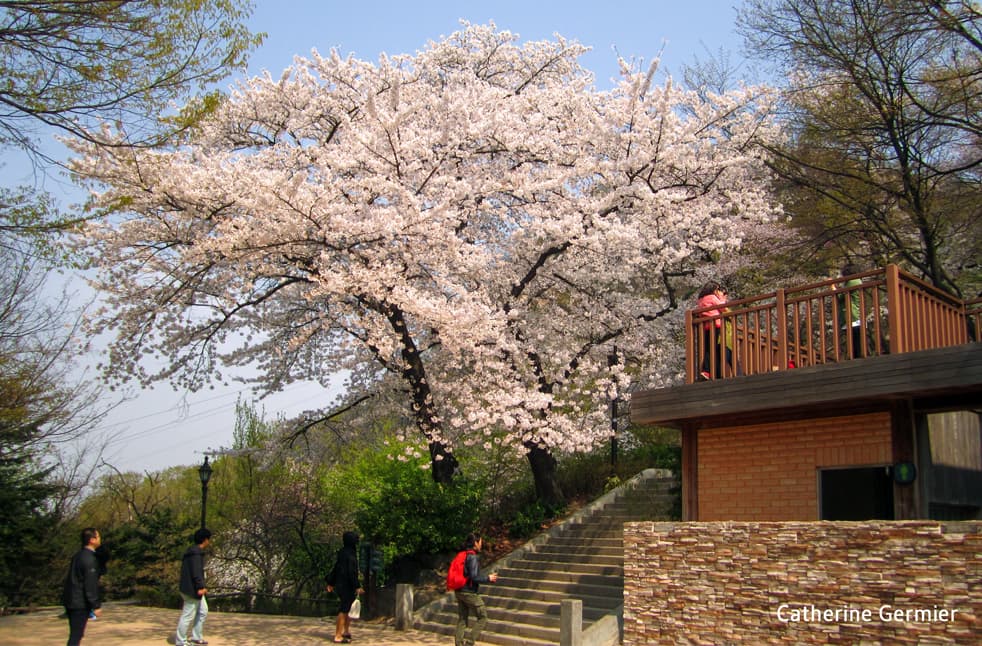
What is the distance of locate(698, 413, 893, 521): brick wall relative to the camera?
10164mm

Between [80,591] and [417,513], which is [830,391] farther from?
[417,513]

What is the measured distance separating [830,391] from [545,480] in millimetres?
9644

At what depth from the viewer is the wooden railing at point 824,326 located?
32.0 feet

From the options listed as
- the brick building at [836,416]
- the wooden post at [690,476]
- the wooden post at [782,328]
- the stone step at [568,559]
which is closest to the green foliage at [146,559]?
the stone step at [568,559]

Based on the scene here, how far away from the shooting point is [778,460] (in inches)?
426

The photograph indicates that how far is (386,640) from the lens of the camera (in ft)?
44.8

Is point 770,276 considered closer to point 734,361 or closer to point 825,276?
point 825,276

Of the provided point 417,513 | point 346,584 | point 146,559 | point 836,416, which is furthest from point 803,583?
point 146,559

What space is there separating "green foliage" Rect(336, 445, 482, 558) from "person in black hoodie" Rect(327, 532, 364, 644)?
2.78 metres

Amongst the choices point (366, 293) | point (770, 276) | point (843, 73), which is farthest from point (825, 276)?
point (366, 293)

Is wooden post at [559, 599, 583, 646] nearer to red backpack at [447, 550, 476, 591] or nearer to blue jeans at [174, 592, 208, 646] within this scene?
red backpack at [447, 550, 476, 591]

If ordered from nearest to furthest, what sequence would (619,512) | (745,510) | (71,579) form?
(71,579) < (745,510) < (619,512)

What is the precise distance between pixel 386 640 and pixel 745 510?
20.0 feet

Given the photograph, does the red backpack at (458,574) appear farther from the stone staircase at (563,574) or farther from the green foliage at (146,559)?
the green foliage at (146,559)
